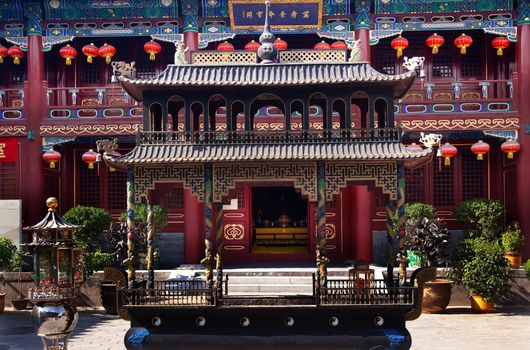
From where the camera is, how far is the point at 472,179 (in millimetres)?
22469

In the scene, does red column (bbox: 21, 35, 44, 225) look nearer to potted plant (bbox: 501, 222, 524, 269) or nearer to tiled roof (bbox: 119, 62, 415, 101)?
tiled roof (bbox: 119, 62, 415, 101)

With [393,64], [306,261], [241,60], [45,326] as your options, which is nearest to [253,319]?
[45,326]

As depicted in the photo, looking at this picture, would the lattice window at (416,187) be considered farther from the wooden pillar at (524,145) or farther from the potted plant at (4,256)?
the potted plant at (4,256)

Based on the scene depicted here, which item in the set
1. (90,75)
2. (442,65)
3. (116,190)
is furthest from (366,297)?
(90,75)

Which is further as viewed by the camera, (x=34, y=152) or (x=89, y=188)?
(x=89, y=188)

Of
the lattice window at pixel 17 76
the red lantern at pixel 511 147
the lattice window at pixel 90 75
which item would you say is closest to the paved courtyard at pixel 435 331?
the red lantern at pixel 511 147

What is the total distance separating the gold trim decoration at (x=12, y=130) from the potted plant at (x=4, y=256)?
4.00 m

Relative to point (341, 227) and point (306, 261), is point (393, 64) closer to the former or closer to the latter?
point (341, 227)

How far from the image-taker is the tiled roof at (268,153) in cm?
1291

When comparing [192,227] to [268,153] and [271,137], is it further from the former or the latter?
[268,153]

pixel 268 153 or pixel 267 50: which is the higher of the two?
pixel 267 50

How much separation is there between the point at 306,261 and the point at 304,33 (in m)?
7.35

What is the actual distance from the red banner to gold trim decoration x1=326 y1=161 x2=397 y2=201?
40.4 ft

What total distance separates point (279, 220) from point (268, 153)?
11.5 meters
